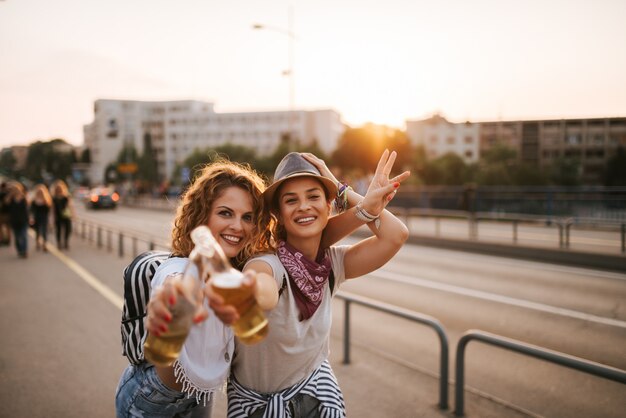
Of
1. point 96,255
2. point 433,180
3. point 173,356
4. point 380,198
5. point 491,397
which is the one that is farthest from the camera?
point 433,180

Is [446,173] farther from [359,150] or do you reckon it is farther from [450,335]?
[450,335]

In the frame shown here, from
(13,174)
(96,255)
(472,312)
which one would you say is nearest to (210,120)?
(13,174)

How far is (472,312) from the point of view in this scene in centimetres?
732

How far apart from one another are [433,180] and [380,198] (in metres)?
44.2

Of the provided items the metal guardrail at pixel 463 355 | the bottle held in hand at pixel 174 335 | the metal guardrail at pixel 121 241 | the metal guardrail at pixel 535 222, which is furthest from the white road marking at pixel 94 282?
the bottle held in hand at pixel 174 335

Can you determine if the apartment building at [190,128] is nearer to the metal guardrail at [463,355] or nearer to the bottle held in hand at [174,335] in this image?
the metal guardrail at [463,355]

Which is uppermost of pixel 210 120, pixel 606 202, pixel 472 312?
pixel 210 120

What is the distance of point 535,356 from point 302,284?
2065 mm

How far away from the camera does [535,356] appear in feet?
10.3

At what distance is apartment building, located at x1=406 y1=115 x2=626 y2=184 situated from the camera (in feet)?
249

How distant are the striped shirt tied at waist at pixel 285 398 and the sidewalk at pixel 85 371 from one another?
194cm

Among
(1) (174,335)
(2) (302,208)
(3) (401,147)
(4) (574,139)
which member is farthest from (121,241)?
(4) (574,139)

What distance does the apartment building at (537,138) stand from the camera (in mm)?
75750

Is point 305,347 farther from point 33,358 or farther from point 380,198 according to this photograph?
point 33,358
